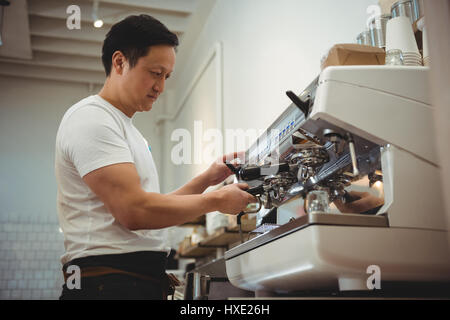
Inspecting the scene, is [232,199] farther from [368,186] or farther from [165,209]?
[368,186]

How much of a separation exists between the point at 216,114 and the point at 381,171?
3.29 m

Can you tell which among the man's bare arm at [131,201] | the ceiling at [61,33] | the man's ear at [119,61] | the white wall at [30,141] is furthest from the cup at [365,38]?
the white wall at [30,141]

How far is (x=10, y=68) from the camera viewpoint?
20.2 ft

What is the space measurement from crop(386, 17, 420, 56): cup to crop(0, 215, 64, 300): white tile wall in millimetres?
5314

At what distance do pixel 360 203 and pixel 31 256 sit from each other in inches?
218

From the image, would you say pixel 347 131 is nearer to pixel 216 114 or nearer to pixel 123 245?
pixel 123 245

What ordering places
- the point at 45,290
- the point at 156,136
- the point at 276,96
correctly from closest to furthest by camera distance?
the point at 276,96 < the point at 45,290 < the point at 156,136

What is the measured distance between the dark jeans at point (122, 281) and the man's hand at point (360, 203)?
1.86 ft

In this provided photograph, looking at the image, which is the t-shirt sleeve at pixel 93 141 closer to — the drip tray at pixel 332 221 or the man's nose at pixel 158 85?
the man's nose at pixel 158 85

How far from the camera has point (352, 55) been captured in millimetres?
1450

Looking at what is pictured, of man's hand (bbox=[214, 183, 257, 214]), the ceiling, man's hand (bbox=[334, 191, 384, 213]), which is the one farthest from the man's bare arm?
the ceiling

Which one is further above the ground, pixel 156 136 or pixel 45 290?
pixel 156 136

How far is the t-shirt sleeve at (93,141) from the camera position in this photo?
3.85 ft
